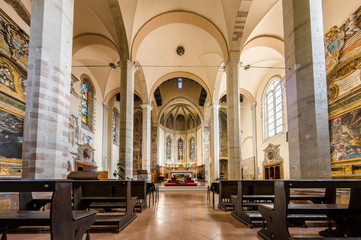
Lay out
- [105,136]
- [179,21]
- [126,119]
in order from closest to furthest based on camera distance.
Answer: [126,119] → [179,21] → [105,136]

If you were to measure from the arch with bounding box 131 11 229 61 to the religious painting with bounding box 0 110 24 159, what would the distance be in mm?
5198

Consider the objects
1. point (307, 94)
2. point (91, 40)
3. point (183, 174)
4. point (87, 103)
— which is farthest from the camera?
point (183, 174)

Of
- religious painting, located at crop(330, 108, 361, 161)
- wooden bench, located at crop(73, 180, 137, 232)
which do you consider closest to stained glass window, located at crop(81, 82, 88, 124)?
wooden bench, located at crop(73, 180, 137, 232)

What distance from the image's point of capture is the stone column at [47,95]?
420cm

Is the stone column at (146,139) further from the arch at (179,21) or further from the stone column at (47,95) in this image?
the stone column at (47,95)

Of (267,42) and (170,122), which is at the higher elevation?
(267,42)

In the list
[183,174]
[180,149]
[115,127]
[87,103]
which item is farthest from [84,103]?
[180,149]

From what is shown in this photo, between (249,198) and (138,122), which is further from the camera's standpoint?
(138,122)

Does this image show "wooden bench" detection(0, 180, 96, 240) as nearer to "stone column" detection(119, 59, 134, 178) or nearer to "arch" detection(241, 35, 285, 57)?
"stone column" detection(119, 59, 134, 178)

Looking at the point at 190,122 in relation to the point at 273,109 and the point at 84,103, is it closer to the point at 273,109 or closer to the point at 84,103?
the point at 273,109

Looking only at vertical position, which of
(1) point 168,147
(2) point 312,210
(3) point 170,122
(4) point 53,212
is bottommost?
(2) point 312,210

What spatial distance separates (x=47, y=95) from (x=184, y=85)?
20.6m

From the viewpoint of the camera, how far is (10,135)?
8266 millimetres

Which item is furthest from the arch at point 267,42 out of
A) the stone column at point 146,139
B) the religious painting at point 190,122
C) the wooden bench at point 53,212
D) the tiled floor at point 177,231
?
the religious painting at point 190,122
